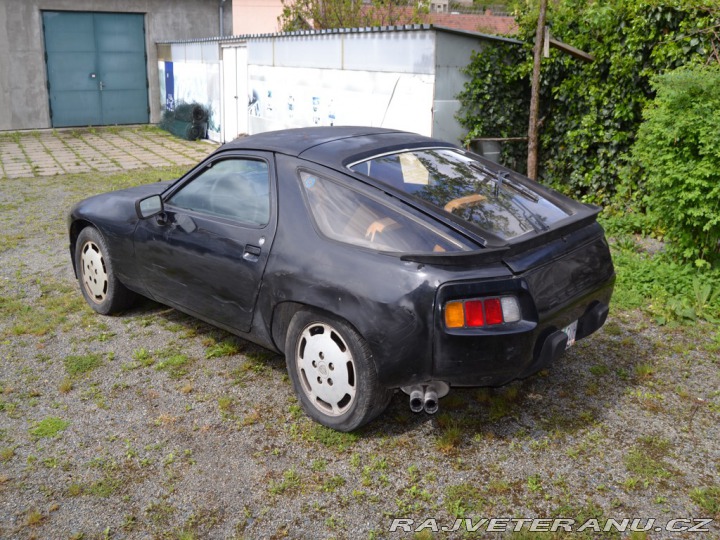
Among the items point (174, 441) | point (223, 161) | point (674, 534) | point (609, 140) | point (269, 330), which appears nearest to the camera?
point (674, 534)

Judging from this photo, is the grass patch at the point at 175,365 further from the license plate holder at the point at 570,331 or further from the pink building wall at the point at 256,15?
the pink building wall at the point at 256,15

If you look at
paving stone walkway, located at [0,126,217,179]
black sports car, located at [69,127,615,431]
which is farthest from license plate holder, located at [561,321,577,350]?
paving stone walkway, located at [0,126,217,179]

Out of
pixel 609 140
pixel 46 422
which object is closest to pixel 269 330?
pixel 46 422

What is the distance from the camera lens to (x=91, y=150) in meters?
16.2

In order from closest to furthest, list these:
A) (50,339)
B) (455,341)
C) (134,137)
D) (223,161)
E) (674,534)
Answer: (674,534)
(455,341)
(223,161)
(50,339)
(134,137)

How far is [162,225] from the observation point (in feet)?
16.1

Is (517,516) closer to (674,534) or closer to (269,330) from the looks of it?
(674,534)

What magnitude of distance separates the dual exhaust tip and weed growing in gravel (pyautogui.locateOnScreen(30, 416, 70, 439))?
206cm

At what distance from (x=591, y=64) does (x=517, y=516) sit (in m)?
6.59

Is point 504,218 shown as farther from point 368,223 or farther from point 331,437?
point 331,437

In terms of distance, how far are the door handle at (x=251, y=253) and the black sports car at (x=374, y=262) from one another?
0.02 metres

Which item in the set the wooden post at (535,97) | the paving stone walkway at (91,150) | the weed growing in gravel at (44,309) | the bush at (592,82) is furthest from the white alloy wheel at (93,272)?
the paving stone walkway at (91,150)

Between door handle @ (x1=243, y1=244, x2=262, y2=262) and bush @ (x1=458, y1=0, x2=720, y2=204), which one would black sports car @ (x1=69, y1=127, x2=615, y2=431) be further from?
bush @ (x1=458, y1=0, x2=720, y2=204)

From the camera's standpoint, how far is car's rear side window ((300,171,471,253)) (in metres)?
3.64
